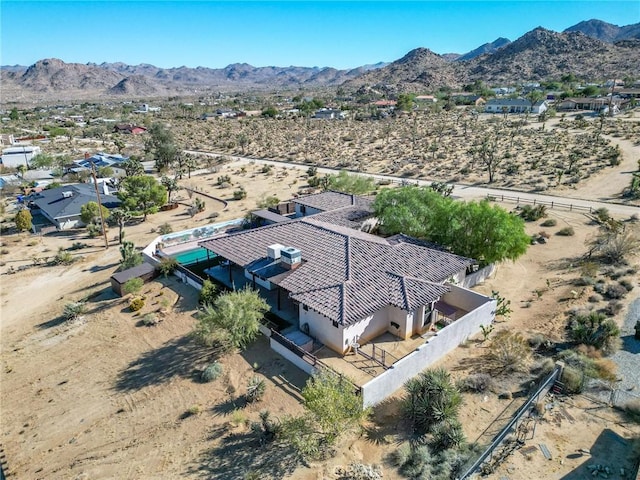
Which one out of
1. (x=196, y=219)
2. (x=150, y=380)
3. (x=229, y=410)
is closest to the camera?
(x=229, y=410)

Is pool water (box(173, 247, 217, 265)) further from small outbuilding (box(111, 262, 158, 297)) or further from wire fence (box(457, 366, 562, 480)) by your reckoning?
wire fence (box(457, 366, 562, 480))

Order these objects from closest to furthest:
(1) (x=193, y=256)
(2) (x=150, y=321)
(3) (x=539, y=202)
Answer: (2) (x=150, y=321)
(1) (x=193, y=256)
(3) (x=539, y=202)

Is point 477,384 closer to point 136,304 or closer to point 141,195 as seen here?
point 136,304

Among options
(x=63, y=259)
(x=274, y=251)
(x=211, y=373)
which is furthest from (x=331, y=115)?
(x=211, y=373)

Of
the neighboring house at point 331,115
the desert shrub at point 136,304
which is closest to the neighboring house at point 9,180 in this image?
the desert shrub at point 136,304

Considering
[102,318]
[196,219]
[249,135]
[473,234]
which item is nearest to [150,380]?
[102,318]

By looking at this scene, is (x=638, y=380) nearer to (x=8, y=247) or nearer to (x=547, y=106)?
(x=8, y=247)
